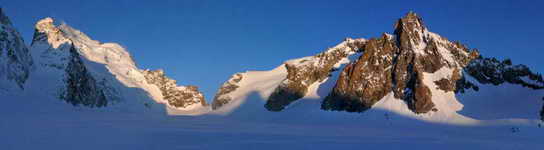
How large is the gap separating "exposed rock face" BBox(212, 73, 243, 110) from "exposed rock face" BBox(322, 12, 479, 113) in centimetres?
6502

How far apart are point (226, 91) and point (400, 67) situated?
84.6 meters

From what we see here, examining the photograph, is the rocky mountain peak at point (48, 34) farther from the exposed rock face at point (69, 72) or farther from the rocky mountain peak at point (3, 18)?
the rocky mountain peak at point (3, 18)

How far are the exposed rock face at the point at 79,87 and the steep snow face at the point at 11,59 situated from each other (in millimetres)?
11357

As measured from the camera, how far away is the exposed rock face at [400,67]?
84.6 m

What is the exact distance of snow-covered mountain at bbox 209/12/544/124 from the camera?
7588 cm

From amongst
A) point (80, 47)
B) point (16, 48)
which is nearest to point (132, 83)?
point (80, 47)

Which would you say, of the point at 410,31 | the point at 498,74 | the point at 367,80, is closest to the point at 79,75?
the point at 367,80

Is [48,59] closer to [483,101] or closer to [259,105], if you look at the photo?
[259,105]

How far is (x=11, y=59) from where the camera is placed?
8412 centimetres

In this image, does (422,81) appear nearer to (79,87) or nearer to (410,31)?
(410,31)

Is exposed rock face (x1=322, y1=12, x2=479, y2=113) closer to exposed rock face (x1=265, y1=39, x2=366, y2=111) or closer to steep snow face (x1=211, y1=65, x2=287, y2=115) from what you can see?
exposed rock face (x1=265, y1=39, x2=366, y2=111)

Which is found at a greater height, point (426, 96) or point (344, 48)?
point (344, 48)

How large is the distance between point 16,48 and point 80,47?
357ft

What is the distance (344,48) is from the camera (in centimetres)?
12125
